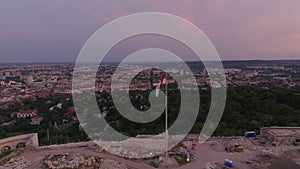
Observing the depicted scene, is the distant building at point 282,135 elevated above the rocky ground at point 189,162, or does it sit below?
above

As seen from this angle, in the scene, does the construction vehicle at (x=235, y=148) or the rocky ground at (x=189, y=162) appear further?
the construction vehicle at (x=235, y=148)

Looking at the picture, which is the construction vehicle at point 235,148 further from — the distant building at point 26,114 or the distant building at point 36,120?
the distant building at point 26,114

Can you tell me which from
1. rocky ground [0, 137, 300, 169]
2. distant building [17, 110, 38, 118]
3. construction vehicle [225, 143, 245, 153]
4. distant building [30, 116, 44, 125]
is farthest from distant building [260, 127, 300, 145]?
distant building [17, 110, 38, 118]

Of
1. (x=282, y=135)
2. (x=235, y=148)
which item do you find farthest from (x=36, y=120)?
(x=282, y=135)

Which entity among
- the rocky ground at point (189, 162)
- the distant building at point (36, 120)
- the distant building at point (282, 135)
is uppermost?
the distant building at point (282, 135)

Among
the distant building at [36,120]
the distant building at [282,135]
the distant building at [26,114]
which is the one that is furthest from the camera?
the distant building at [26,114]

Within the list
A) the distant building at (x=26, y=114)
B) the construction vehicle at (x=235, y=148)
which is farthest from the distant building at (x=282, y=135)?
the distant building at (x=26, y=114)

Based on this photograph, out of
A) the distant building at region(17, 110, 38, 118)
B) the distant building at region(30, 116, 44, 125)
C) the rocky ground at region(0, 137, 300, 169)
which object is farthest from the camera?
the distant building at region(17, 110, 38, 118)

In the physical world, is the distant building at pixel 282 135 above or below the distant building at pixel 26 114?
above

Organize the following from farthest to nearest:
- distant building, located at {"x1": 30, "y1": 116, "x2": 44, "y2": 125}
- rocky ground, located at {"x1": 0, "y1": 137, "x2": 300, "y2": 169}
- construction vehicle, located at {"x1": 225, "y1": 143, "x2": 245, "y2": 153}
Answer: distant building, located at {"x1": 30, "y1": 116, "x2": 44, "y2": 125}, construction vehicle, located at {"x1": 225, "y1": 143, "x2": 245, "y2": 153}, rocky ground, located at {"x1": 0, "y1": 137, "x2": 300, "y2": 169}

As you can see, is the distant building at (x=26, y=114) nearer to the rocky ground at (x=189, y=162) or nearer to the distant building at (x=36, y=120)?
the distant building at (x=36, y=120)

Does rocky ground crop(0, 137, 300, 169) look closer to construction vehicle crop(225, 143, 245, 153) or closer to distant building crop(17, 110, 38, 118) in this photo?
construction vehicle crop(225, 143, 245, 153)

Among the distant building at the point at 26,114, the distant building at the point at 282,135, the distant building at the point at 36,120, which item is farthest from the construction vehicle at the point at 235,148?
the distant building at the point at 26,114

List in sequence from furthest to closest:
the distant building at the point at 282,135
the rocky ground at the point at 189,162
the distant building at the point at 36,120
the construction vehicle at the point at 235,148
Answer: the distant building at the point at 36,120, the distant building at the point at 282,135, the construction vehicle at the point at 235,148, the rocky ground at the point at 189,162
